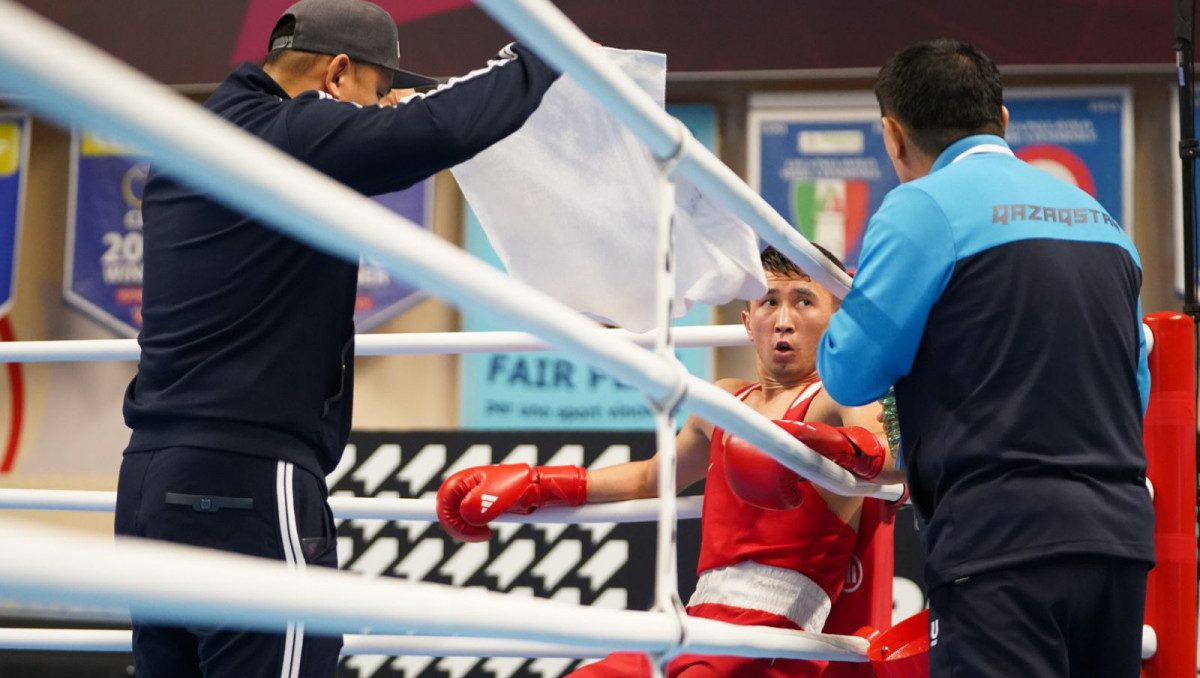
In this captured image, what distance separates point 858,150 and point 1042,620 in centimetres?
364

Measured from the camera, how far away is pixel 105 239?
16.0 feet

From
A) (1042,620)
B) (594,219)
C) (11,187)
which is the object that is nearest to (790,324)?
(594,219)

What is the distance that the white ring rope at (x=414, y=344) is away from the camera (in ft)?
5.27

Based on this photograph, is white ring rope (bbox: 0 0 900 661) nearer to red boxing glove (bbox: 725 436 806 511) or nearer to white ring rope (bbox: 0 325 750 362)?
red boxing glove (bbox: 725 436 806 511)

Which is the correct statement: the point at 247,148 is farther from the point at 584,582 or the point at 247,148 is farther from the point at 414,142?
the point at 584,582

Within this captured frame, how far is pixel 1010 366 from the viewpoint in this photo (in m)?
1.16

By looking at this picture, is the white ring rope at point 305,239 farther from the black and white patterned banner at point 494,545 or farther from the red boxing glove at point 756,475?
the black and white patterned banner at point 494,545

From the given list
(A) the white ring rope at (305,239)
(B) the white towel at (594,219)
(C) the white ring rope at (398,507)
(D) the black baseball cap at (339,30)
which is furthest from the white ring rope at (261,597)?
(D) the black baseball cap at (339,30)

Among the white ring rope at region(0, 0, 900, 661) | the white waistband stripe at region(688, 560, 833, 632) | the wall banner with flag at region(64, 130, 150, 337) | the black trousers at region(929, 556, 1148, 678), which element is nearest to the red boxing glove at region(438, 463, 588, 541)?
the white waistband stripe at region(688, 560, 833, 632)

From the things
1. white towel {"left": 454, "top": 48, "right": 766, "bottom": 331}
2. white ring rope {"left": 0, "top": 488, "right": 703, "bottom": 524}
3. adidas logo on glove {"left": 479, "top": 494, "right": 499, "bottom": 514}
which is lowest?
white ring rope {"left": 0, "top": 488, "right": 703, "bottom": 524}

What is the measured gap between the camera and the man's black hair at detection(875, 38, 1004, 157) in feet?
4.29

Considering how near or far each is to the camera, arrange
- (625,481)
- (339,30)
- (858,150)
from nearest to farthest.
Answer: (339,30)
(625,481)
(858,150)

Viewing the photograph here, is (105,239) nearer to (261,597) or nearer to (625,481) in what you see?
(625,481)

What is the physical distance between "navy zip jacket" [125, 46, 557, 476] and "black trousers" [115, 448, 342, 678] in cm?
2
